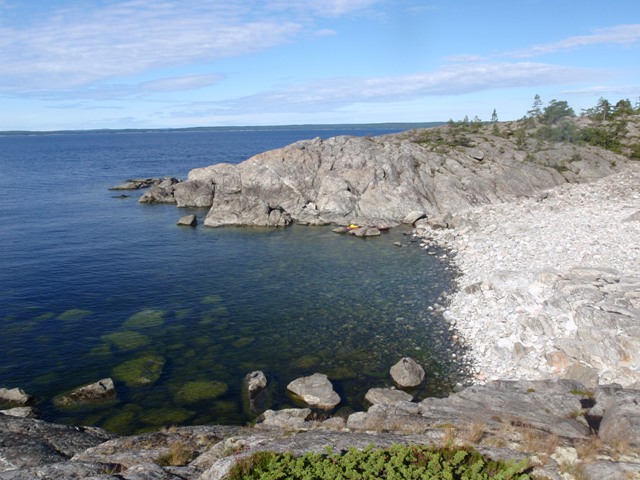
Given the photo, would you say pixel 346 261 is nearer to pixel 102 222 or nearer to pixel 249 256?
pixel 249 256

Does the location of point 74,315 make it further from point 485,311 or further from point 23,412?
point 485,311

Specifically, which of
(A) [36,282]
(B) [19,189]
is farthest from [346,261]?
(B) [19,189]

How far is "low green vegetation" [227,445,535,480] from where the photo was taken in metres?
14.5

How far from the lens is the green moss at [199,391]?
27.7 metres

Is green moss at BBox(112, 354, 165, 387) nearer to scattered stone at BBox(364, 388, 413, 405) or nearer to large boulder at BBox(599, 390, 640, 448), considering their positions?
scattered stone at BBox(364, 388, 413, 405)

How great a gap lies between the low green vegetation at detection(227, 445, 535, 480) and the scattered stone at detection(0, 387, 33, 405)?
18.7 metres

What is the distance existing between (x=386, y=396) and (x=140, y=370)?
16.0 m

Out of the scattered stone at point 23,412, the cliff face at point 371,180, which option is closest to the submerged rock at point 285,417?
the scattered stone at point 23,412

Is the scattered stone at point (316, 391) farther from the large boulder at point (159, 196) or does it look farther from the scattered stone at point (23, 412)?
Result: the large boulder at point (159, 196)

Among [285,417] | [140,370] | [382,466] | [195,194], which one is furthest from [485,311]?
[195,194]

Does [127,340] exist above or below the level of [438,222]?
below

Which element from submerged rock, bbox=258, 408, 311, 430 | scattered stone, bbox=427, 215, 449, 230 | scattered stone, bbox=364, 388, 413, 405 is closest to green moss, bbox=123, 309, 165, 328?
submerged rock, bbox=258, 408, 311, 430

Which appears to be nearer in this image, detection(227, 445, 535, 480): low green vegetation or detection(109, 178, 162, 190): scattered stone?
detection(227, 445, 535, 480): low green vegetation

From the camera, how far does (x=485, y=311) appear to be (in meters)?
36.1
